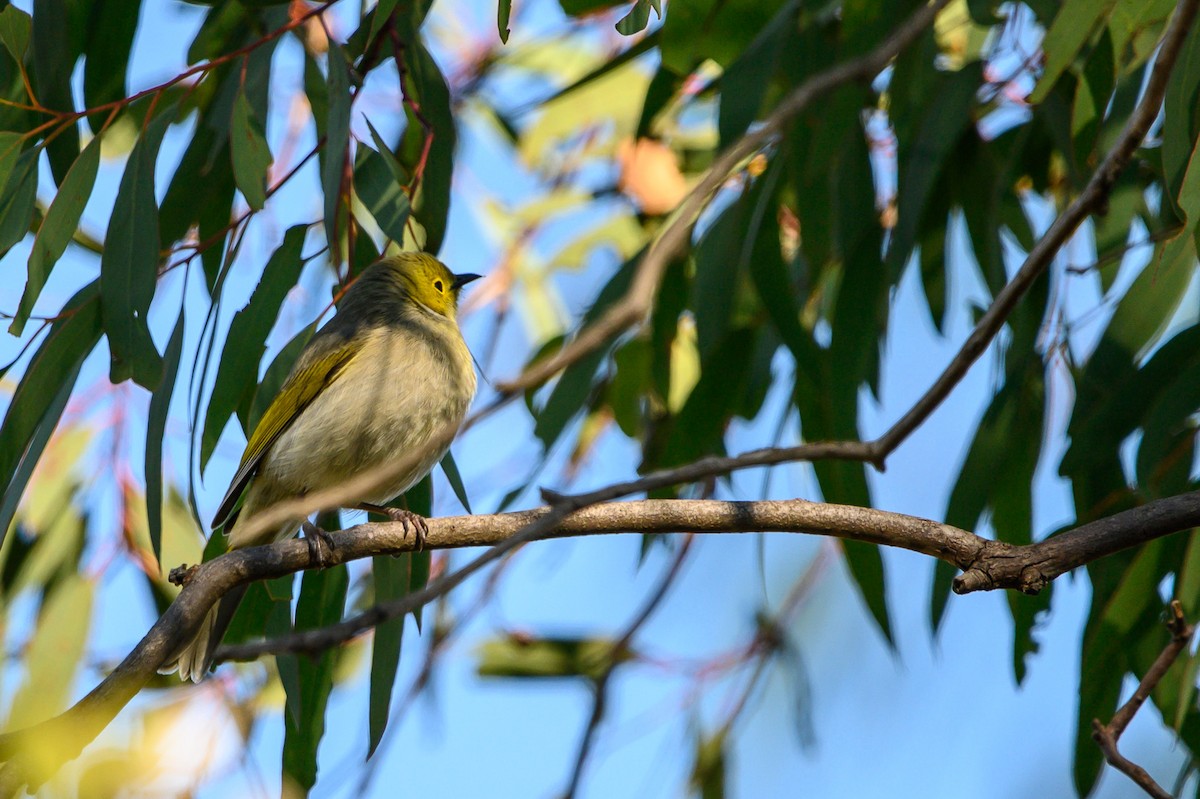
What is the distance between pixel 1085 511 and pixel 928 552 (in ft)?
4.65

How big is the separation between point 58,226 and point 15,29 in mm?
404

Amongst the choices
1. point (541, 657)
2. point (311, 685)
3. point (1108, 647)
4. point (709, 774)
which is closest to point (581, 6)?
point (311, 685)

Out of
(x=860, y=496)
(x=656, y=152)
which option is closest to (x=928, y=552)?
(x=860, y=496)

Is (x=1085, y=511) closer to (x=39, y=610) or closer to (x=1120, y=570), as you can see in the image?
(x=1120, y=570)

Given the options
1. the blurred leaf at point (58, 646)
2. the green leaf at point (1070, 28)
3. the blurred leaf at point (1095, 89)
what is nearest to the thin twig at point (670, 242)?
the green leaf at point (1070, 28)

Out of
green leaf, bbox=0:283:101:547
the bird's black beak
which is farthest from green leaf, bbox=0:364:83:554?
the bird's black beak

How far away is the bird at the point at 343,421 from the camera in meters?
3.14

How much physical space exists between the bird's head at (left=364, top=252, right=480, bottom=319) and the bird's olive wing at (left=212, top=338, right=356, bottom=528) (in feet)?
1.34

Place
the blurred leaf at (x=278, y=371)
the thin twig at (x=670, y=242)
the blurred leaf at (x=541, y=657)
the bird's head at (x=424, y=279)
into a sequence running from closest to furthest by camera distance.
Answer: the thin twig at (x=670, y=242) → the blurred leaf at (x=278, y=371) → the bird's head at (x=424, y=279) → the blurred leaf at (x=541, y=657)

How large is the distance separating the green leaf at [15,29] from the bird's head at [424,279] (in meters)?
1.27

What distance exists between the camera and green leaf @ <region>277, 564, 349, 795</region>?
2.95m

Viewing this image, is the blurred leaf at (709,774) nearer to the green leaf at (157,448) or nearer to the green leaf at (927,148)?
the green leaf at (927,148)

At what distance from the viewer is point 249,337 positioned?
2.93 meters

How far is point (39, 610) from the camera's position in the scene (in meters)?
4.43
